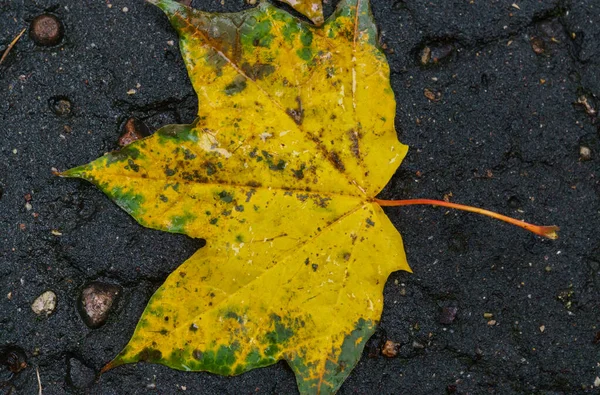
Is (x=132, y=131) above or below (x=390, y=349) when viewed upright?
above

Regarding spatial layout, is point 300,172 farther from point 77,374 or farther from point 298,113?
point 77,374

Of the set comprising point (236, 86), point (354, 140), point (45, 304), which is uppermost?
point (236, 86)

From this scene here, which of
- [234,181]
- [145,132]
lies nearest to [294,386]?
[234,181]

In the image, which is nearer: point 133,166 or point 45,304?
point 133,166

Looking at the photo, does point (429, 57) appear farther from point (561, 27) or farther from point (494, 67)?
point (561, 27)

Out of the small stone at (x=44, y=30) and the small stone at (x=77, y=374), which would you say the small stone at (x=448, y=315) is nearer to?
→ the small stone at (x=77, y=374)

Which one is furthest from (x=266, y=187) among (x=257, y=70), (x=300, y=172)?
(x=257, y=70)
